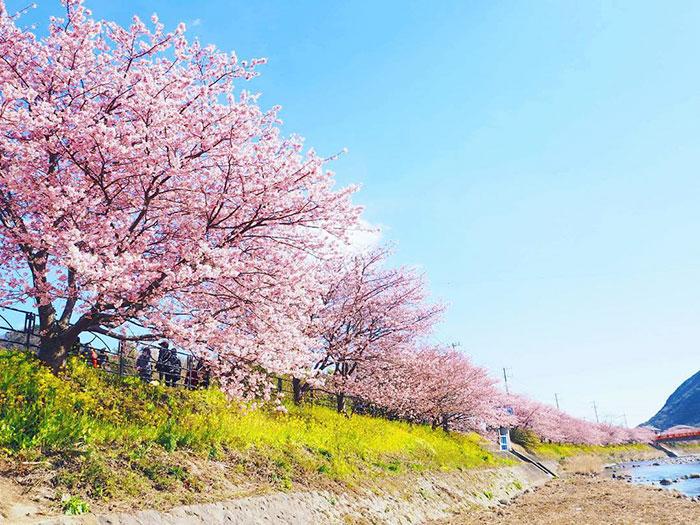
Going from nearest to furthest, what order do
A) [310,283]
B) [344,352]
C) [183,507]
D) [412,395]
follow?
[183,507], [310,283], [344,352], [412,395]

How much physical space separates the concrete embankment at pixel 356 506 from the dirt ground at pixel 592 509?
2.93 ft

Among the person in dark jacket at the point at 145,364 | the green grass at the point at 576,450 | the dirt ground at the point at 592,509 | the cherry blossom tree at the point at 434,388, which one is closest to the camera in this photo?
the person in dark jacket at the point at 145,364

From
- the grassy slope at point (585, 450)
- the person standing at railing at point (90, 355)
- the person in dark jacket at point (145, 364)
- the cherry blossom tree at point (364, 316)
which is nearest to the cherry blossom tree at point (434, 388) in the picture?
the cherry blossom tree at point (364, 316)

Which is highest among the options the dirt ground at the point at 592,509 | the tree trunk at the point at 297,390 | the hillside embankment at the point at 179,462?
the tree trunk at the point at 297,390

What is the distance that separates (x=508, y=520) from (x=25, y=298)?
1701 centimetres

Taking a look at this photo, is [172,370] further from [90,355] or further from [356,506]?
[356,506]

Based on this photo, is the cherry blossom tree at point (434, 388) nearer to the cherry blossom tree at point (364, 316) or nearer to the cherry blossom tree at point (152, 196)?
the cherry blossom tree at point (364, 316)

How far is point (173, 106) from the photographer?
1055 centimetres

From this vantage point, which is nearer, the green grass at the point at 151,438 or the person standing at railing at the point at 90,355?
the green grass at the point at 151,438

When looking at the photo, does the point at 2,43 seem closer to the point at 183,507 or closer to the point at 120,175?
the point at 120,175

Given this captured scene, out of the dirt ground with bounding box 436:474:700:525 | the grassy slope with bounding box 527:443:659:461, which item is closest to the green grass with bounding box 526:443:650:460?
A: the grassy slope with bounding box 527:443:659:461

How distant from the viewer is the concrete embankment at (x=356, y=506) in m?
8.27

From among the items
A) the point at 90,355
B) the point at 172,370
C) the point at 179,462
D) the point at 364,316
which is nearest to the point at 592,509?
the point at 364,316

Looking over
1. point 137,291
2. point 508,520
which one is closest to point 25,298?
point 137,291
